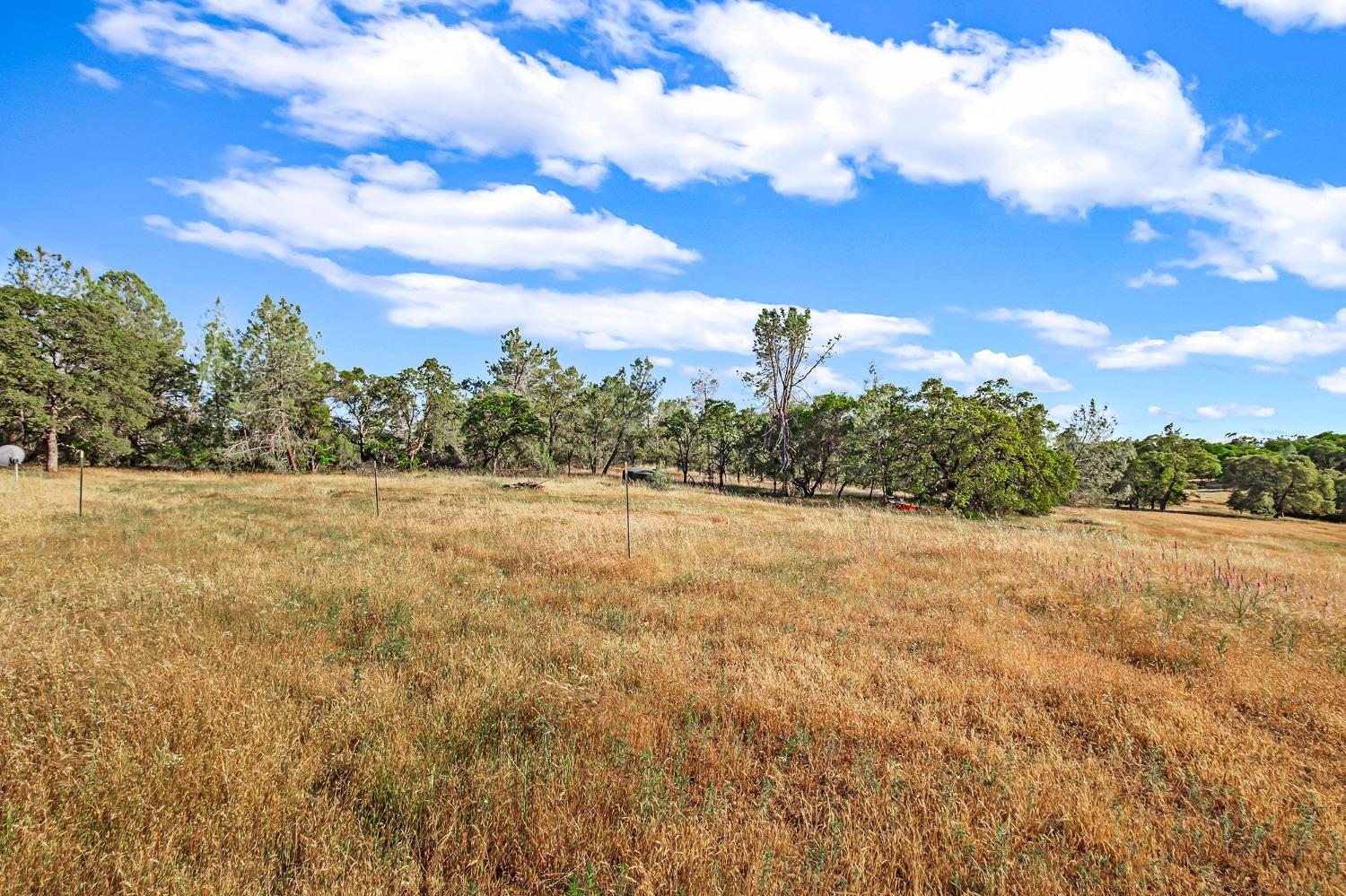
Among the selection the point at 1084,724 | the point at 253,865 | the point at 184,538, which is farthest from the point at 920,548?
the point at 184,538

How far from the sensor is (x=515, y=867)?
3355 mm

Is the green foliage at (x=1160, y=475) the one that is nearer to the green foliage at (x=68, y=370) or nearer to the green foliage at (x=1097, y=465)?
the green foliage at (x=1097, y=465)

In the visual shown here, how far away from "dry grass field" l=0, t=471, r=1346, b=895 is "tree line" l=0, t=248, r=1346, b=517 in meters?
27.9

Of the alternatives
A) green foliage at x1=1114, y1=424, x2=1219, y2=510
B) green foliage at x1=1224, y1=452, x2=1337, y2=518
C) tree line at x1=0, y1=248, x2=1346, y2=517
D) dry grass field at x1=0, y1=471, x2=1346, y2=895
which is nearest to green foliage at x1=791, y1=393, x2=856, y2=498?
tree line at x1=0, y1=248, x2=1346, y2=517

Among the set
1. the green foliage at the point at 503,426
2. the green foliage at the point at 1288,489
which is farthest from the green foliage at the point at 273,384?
the green foliage at the point at 1288,489

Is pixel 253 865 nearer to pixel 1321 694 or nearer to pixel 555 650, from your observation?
pixel 555 650

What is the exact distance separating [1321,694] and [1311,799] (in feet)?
9.14

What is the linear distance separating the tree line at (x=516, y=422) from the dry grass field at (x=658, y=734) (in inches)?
1100

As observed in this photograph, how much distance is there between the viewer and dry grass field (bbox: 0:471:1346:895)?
3.33 meters

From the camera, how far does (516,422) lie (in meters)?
53.6

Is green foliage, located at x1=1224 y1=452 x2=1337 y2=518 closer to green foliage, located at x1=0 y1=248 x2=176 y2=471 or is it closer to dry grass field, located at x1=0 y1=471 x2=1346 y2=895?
dry grass field, located at x1=0 y1=471 x2=1346 y2=895

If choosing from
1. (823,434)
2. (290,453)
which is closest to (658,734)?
(823,434)

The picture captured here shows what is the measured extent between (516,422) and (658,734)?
51.5m

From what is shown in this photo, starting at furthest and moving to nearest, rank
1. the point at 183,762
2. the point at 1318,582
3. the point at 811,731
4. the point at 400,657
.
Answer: the point at 1318,582, the point at 400,657, the point at 811,731, the point at 183,762
